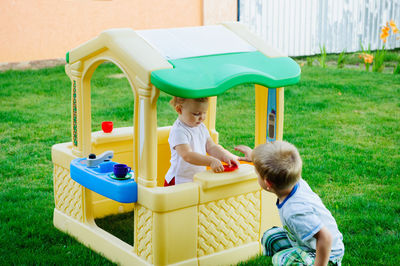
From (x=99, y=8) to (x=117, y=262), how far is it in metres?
6.61

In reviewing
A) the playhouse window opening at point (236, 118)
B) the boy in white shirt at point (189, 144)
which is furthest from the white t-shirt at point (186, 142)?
the playhouse window opening at point (236, 118)

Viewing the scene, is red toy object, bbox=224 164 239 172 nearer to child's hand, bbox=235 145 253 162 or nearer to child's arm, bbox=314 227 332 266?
child's hand, bbox=235 145 253 162

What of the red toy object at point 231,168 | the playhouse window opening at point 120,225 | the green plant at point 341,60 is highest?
the red toy object at point 231,168

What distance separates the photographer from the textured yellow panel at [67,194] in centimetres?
359

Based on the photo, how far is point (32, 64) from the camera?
8.82 meters

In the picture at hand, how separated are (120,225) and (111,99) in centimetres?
360

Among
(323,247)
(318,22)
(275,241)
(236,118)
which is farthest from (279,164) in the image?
(318,22)

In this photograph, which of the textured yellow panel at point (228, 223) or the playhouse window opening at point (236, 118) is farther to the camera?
the playhouse window opening at point (236, 118)

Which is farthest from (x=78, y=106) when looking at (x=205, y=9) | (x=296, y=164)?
(x=205, y=9)

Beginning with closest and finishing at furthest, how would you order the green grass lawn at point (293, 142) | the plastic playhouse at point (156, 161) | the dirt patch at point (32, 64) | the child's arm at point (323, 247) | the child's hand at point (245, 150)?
the child's arm at point (323, 247) < the plastic playhouse at point (156, 161) < the child's hand at point (245, 150) < the green grass lawn at point (293, 142) < the dirt patch at point (32, 64)

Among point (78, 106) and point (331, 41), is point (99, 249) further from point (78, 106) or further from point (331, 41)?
point (331, 41)

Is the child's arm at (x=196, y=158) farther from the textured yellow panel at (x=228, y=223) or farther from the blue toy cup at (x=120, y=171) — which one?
the blue toy cup at (x=120, y=171)

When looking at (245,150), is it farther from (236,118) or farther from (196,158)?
(236,118)

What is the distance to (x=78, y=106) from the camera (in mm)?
3428
